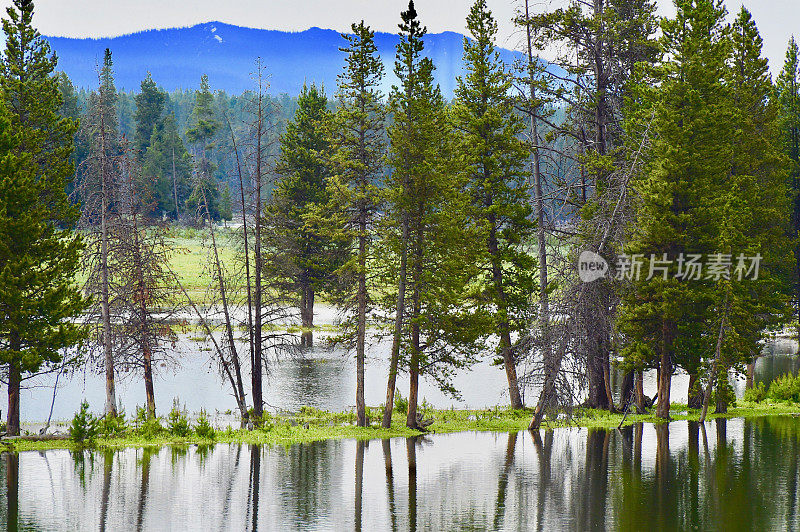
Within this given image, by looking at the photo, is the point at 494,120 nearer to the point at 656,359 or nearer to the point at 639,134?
the point at 639,134

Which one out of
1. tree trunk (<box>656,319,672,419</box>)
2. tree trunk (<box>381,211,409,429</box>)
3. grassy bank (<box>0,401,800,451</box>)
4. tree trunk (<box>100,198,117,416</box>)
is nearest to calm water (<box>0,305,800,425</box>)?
grassy bank (<box>0,401,800,451</box>)

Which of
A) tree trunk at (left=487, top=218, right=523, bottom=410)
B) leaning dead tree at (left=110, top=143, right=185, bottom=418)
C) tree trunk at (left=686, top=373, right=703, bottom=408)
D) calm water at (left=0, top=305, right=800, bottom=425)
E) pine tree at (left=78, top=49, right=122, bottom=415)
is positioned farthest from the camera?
calm water at (left=0, top=305, right=800, bottom=425)

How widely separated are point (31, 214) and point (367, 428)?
13.6 m

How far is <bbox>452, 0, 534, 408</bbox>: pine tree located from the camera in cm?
3375

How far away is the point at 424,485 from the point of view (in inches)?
840

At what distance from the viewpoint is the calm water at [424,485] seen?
17.5 meters

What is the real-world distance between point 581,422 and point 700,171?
1068 cm

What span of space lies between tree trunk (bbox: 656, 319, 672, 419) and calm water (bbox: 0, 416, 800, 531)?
3.66 metres

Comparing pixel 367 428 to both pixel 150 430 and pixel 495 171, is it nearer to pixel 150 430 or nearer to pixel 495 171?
pixel 150 430

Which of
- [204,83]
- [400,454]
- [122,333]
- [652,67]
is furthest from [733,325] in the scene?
[204,83]

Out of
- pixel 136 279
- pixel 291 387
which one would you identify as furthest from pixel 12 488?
pixel 291 387

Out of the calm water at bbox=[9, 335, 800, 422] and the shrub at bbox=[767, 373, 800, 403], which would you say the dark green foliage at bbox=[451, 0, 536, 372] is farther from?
the shrub at bbox=[767, 373, 800, 403]

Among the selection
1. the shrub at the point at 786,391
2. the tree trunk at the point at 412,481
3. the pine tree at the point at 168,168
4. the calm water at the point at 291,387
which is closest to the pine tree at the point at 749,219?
the shrub at the point at 786,391

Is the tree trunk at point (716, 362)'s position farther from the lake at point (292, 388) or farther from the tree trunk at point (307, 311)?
the tree trunk at point (307, 311)
